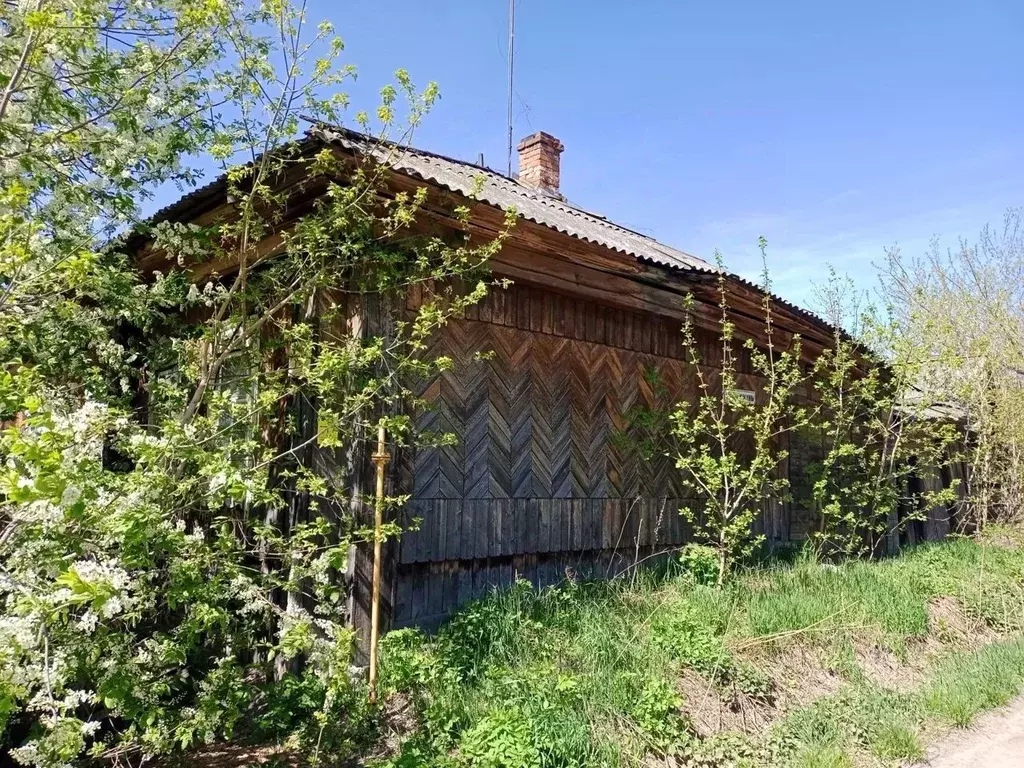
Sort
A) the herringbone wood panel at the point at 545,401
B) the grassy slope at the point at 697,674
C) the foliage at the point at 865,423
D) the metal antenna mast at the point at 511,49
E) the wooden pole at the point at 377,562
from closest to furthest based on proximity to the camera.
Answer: the grassy slope at the point at 697,674 → the wooden pole at the point at 377,562 → the herringbone wood panel at the point at 545,401 → the foliage at the point at 865,423 → the metal antenna mast at the point at 511,49

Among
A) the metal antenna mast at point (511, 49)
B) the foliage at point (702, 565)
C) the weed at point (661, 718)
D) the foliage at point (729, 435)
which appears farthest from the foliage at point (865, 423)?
the metal antenna mast at point (511, 49)

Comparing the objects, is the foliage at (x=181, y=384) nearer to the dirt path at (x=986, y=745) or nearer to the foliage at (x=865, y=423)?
the dirt path at (x=986, y=745)

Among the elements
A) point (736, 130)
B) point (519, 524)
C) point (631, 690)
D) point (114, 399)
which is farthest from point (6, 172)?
point (736, 130)

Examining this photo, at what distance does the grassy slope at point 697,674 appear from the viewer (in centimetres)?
377

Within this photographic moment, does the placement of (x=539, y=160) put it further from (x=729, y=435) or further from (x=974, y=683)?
(x=974, y=683)

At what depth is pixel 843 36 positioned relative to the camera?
7871 millimetres

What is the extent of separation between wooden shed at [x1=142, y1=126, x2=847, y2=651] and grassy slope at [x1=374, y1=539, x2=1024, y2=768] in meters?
0.41

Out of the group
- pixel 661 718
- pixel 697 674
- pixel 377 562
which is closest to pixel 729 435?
pixel 697 674

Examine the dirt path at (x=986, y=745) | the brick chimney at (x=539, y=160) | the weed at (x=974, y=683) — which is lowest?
the dirt path at (x=986, y=745)

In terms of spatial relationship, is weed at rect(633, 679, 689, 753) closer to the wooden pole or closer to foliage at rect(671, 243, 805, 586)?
the wooden pole

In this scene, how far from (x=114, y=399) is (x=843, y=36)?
8.37 m

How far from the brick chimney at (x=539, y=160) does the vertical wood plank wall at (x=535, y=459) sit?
4966mm

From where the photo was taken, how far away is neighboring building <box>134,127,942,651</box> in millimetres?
5023

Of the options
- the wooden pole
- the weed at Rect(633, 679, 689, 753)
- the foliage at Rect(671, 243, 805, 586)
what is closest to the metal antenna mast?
the foliage at Rect(671, 243, 805, 586)
